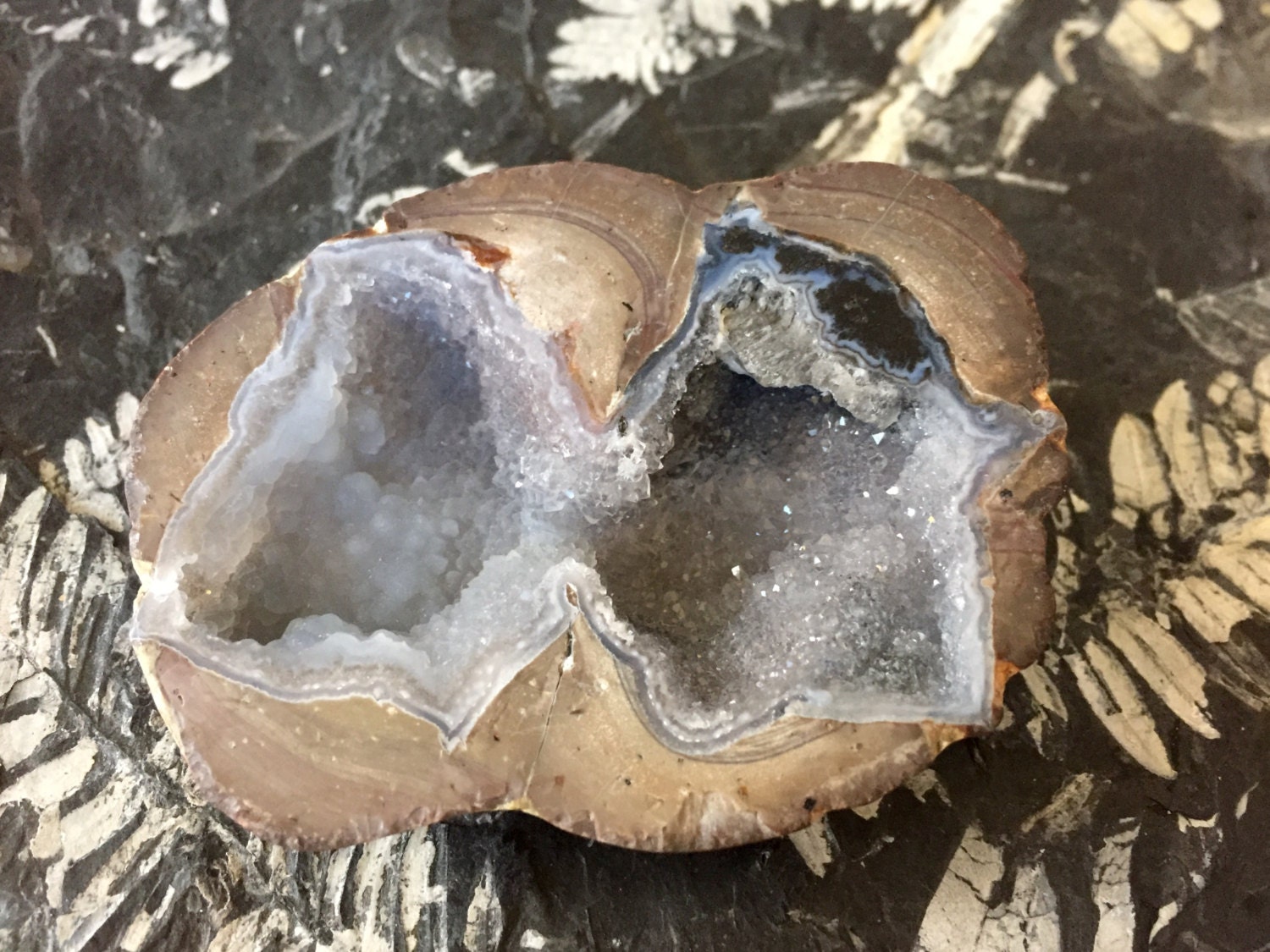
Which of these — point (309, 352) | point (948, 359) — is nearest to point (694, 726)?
point (948, 359)

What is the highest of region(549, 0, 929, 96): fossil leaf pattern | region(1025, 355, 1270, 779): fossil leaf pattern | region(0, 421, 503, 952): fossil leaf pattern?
region(549, 0, 929, 96): fossil leaf pattern

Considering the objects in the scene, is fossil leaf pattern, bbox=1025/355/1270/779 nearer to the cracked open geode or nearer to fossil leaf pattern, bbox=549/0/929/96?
the cracked open geode

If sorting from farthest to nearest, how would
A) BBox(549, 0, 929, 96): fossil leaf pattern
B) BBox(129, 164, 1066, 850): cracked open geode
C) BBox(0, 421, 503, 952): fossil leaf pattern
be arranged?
A: BBox(549, 0, 929, 96): fossil leaf pattern → BBox(0, 421, 503, 952): fossil leaf pattern → BBox(129, 164, 1066, 850): cracked open geode

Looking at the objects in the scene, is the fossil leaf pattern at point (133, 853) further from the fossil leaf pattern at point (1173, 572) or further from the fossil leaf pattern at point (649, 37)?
the fossil leaf pattern at point (649, 37)

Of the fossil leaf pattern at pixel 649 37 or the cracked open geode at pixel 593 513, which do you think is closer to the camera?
the cracked open geode at pixel 593 513

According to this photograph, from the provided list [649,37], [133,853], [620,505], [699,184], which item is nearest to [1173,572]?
[620,505]

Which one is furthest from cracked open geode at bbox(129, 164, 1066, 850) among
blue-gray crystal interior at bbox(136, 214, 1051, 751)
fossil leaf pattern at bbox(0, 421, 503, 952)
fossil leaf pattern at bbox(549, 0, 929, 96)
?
fossil leaf pattern at bbox(549, 0, 929, 96)

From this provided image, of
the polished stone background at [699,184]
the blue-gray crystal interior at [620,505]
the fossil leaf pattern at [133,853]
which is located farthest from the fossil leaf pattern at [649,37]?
the fossil leaf pattern at [133,853]

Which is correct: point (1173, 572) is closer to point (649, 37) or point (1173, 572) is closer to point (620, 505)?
point (620, 505)

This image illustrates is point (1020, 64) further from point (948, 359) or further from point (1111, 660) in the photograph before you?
point (1111, 660)
